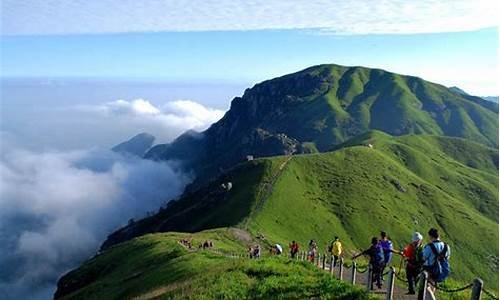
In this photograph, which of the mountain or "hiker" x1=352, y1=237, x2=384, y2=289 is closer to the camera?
"hiker" x1=352, y1=237, x2=384, y2=289

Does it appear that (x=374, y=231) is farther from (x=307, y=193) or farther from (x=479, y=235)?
(x=479, y=235)

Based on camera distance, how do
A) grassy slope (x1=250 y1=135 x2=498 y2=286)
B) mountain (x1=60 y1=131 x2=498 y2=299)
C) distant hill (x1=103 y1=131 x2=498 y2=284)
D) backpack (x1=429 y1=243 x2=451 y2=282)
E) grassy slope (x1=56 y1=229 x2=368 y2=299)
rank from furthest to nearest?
grassy slope (x1=250 y1=135 x2=498 y2=286) < distant hill (x1=103 y1=131 x2=498 y2=284) < mountain (x1=60 y1=131 x2=498 y2=299) < grassy slope (x1=56 y1=229 x2=368 y2=299) < backpack (x1=429 y1=243 x2=451 y2=282)

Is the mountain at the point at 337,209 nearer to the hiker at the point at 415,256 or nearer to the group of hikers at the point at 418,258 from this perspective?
the group of hikers at the point at 418,258

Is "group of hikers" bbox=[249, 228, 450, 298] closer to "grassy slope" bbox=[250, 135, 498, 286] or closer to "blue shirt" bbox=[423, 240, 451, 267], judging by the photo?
"blue shirt" bbox=[423, 240, 451, 267]

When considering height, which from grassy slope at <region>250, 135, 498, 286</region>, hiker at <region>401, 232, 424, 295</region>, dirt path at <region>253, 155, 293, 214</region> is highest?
hiker at <region>401, 232, 424, 295</region>

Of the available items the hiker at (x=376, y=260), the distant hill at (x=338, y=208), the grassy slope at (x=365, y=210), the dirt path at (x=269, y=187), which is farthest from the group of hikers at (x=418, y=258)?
the dirt path at (x=269, y=187)

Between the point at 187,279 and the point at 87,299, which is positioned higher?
the point at 187,279

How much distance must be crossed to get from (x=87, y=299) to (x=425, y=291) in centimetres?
3848

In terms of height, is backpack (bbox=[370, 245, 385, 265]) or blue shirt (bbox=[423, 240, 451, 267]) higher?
blue shirt (bbox=[423, 240, 451, 267])

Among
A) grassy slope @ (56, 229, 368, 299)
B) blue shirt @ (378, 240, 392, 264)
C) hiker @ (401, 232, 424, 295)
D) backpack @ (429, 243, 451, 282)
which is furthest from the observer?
blue shirt @ (378, 240, 392, 264)

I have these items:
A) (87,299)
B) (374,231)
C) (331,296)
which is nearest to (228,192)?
(374,231)

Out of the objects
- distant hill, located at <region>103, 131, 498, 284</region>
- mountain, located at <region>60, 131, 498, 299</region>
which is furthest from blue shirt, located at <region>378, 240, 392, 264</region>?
distant hill, located at <region>103, 131, 498, 284</region>

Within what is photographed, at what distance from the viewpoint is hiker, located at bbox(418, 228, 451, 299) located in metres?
18.5

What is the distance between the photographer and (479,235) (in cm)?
15975
